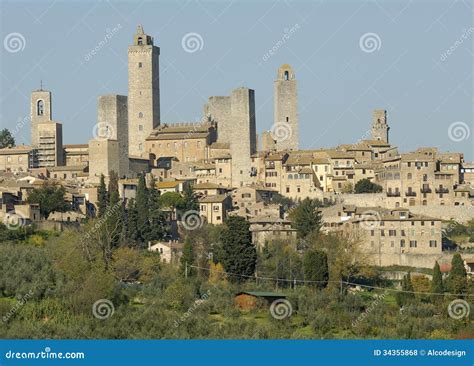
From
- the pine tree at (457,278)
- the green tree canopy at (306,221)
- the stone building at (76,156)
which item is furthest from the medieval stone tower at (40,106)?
the pine tree at (457,278)

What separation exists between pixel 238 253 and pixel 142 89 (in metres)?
28.5

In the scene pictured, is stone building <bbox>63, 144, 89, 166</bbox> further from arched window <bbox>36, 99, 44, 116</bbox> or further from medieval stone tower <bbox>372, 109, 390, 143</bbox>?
medieval stone tower <bbox>372, 109, 390, 143</bbox>

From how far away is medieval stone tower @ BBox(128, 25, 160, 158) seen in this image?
70.8 m

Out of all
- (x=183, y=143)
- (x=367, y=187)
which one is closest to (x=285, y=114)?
(x=183, y=143)

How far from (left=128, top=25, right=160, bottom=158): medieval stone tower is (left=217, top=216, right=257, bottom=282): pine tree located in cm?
2564

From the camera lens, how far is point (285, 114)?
230 feet

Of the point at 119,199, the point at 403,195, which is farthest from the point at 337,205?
the point at 119,199

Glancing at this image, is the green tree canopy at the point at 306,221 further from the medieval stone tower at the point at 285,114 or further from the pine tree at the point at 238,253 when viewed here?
the medieval stone tower at the point at 285,114

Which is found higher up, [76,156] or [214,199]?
[76,156]

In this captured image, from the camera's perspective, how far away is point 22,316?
114 feet

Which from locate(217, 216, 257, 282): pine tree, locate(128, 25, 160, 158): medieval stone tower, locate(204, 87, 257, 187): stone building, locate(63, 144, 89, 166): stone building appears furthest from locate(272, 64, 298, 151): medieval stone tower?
locate(217, 216, 257, 282): pine tree

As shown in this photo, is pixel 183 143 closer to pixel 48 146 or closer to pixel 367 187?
pixel 48 146

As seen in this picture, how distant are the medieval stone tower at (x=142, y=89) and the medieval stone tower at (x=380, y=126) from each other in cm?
1022

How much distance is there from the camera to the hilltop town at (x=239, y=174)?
2000 inches
